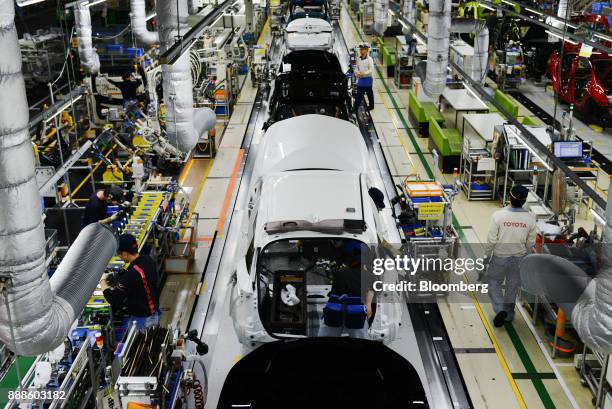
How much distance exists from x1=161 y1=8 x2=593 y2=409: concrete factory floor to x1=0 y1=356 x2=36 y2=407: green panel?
1964mm

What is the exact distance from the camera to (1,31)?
322 centimetres

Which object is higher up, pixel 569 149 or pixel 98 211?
pixel 569 149

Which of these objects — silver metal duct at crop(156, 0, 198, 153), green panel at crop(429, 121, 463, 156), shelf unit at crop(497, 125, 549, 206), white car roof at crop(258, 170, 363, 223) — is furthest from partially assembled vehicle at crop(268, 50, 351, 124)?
white car roof at crop(258, 170, 363, 223)

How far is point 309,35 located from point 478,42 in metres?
5.06

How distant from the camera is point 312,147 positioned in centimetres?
845

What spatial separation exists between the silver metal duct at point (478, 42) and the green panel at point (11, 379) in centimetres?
1025

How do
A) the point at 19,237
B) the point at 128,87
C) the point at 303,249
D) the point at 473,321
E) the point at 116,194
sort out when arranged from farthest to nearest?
the point at 128,87, the point at 116,194, the point at 473,321, the point at 303,249, the point at 19,237

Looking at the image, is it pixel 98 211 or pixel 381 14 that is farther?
pixel 381 14

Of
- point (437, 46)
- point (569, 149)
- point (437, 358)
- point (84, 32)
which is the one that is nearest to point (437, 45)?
point (437, 46)

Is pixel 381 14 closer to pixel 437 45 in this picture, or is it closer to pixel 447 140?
pixel 447 140

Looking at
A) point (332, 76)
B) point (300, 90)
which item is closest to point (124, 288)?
point (300, 90)

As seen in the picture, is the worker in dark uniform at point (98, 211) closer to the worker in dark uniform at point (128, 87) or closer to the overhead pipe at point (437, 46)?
the overhead pipe at point (437, 46)

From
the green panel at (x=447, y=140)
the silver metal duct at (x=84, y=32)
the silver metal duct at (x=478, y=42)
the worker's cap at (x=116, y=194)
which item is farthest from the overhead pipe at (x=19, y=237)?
the silver metal duct at (x=478, y=42)

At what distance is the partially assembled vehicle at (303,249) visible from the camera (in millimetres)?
6102
